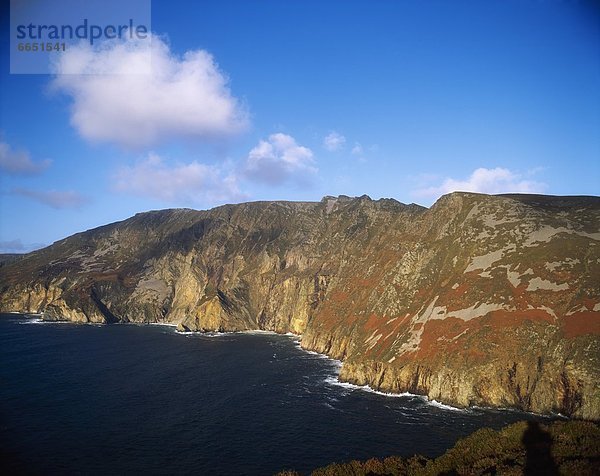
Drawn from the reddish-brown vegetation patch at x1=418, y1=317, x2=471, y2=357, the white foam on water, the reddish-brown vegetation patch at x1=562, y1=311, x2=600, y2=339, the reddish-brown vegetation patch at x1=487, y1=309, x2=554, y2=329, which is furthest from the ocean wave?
the reddish-brown vegetation patch at x1=562, y1=311, x2=600, y2=339

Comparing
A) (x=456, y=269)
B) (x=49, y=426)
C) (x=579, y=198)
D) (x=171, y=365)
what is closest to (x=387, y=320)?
(x=456, y=269)

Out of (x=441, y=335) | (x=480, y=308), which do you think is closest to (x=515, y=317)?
(x=480, y=308)

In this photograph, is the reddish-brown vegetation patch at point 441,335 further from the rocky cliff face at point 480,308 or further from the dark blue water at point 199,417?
the dark blue water at point 199,417

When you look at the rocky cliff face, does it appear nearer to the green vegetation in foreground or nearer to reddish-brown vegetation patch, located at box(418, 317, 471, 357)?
reddish-brown vegetation patch, located at box(418, 317, 471, 357)

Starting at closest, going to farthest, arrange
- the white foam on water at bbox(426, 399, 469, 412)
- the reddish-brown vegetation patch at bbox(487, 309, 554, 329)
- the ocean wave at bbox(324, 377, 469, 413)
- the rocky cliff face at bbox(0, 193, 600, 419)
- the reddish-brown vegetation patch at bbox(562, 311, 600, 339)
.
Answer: the reddish-brown vegetation patch at bbox(562, 311, 600, 339) < the rocky cliff face at bbox(0, 193, 600, 419) < the white foam on water at bbox(426, 399, 469, 412) < the ocean wave at bbox(324, 377, 469, 413) < the reddish-brown vegetation patch at bbox(487, 309, 554, 329)

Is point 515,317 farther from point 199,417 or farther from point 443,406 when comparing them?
point 199,417

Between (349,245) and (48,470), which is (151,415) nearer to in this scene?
(48,470)

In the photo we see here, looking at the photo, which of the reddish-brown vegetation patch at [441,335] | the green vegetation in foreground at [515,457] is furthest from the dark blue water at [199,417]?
the green vegetation in foreground at [515,457]
